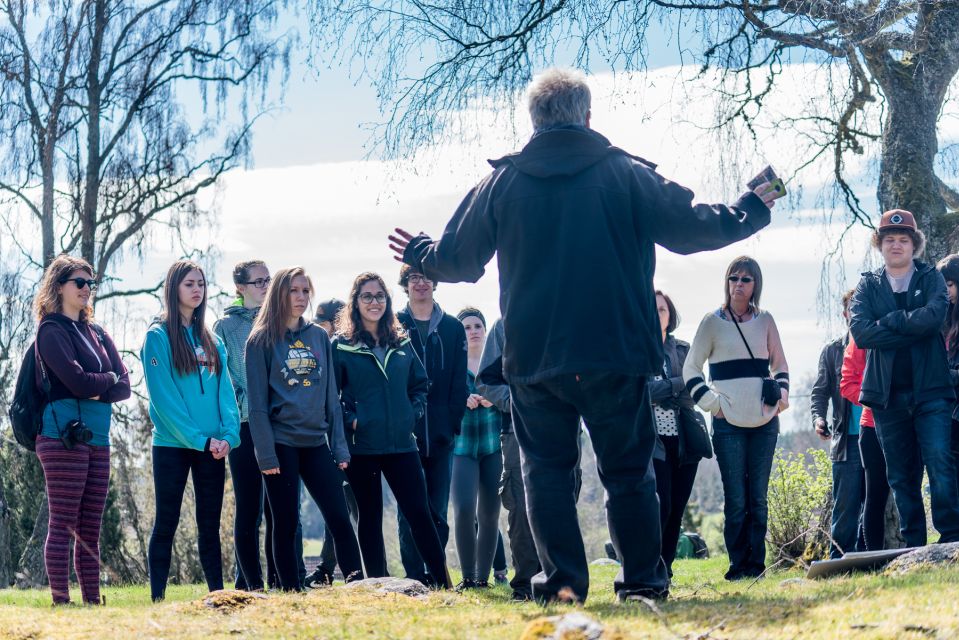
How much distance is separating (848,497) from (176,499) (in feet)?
18.0

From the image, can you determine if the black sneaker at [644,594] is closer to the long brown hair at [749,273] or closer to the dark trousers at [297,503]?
the dark trousers at [297,503]

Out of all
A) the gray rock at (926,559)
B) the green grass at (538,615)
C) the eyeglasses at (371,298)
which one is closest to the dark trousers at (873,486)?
the gray rock at (926,559)

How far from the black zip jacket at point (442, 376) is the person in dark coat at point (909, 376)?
270cm

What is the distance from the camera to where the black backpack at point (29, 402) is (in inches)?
277

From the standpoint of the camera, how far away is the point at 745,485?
335 inches

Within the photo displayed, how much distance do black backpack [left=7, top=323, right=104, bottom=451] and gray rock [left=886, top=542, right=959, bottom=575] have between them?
15.9ft

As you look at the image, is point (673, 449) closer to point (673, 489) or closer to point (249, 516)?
point (673, 489)

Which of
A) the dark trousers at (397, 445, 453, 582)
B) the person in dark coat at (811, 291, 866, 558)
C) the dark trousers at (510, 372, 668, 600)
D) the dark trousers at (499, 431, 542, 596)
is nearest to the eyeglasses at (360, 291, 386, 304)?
the dark trousers at (397, 445, 453, 582)

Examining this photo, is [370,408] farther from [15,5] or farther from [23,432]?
[15,5]

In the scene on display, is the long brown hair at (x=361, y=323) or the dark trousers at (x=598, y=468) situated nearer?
the dark trousers at (x=598, y=468)

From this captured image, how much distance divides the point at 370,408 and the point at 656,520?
2818mm

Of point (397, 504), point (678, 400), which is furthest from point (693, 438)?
point (397, 504)

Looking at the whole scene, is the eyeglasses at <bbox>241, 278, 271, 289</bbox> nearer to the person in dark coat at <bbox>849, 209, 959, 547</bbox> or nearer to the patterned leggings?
the patterned leggings

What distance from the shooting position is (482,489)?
28.2 feet
